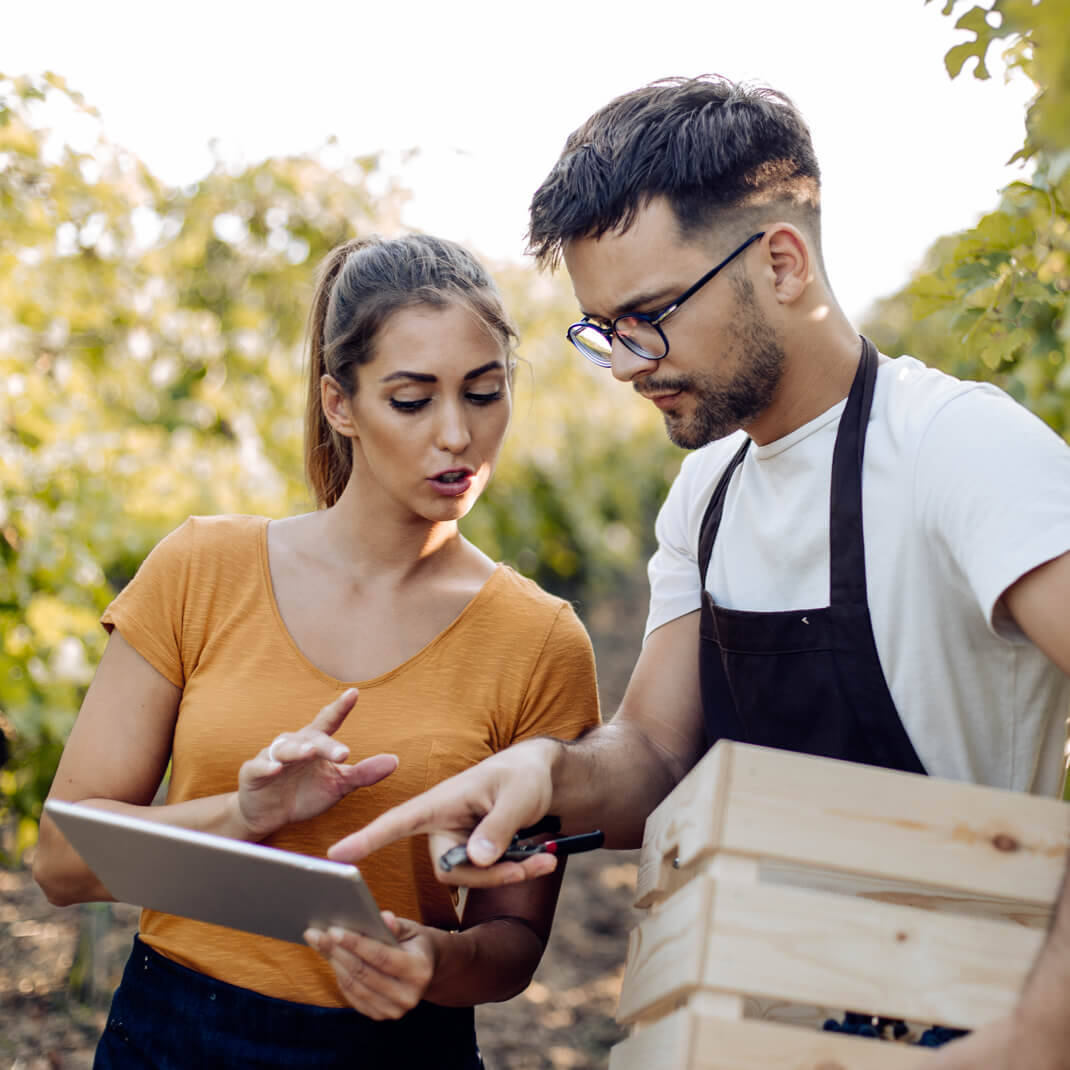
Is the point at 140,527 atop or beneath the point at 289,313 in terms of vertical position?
beneath

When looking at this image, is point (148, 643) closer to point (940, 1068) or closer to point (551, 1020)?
point (940, 1068)

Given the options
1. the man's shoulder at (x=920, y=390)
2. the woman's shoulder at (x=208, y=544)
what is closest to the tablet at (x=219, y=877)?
the woman's shoulder at (x=208, y=544)

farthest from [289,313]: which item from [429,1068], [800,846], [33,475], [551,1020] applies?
Result: [800,846]

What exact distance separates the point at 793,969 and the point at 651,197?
3.98 ft

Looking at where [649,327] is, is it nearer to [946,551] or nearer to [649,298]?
[649,298]

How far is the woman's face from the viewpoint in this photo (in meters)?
2.01

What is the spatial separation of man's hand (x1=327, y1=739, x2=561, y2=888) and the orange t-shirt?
27 centimetres

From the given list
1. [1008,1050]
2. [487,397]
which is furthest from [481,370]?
[1008,1050]

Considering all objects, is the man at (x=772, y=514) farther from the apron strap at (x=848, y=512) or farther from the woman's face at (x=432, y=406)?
the woman's face at (x=432, y=406)

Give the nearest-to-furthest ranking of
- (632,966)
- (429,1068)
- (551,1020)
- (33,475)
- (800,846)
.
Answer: (800,846), (632,966), (429,1068), (33,475), (551,1020)

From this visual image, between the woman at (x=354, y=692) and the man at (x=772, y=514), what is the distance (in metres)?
0.19

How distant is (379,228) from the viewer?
5449 mm

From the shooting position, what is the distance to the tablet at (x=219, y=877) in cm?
135

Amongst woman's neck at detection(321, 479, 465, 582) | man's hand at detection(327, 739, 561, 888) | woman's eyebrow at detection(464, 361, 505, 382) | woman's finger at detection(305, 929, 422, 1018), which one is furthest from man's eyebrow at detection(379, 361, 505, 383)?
woman's finger at detection(305, 929, 422, 1018)
